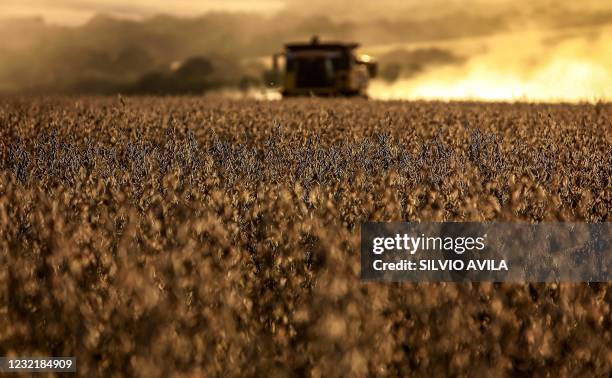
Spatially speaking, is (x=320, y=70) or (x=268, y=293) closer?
(x=268, y=293)

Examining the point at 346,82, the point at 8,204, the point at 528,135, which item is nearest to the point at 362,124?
the point at 528,135

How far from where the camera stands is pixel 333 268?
408cm

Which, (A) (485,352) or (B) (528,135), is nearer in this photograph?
(A) (485,352)

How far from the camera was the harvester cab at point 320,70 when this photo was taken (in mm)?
28141

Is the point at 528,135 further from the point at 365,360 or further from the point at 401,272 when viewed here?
the point at 365,360

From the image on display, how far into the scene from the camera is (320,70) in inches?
1111

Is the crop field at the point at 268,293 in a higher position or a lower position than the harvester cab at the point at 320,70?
lower

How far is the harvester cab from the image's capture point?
92.3ft

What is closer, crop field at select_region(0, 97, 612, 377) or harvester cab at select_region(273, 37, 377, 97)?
crop field at select_region(0, 97, 612, 377)

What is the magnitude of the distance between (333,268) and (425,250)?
874 mm

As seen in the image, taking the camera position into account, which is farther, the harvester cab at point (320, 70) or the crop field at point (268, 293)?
the harvester cab at point (320, 70)

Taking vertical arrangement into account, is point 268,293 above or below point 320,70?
below

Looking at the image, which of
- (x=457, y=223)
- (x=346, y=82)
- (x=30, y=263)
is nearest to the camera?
(x=30, y=263)

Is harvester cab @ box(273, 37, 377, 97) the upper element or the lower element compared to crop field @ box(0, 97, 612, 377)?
upper
